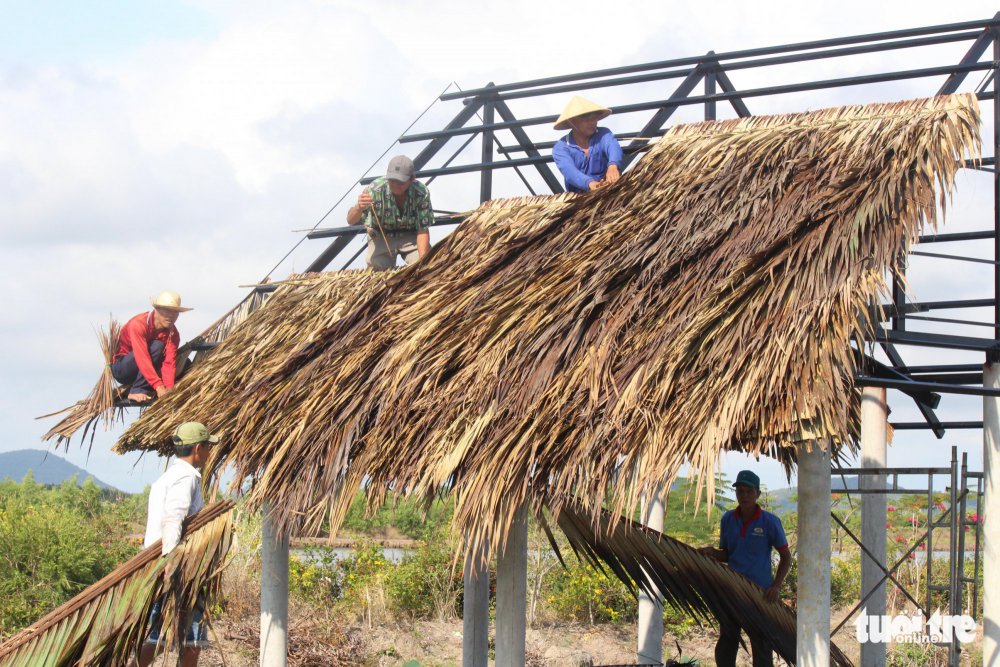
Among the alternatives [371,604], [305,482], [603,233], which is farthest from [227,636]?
[603,233]

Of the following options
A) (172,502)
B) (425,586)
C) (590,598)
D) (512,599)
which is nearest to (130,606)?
(172,502)

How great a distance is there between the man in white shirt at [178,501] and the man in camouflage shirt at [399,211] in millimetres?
2442

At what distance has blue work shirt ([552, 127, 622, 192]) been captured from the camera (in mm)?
8039

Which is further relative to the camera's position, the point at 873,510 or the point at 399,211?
the point at 399,211

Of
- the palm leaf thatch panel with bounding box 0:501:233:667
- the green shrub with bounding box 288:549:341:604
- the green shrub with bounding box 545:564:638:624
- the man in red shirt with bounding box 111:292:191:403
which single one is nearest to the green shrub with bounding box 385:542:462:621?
the green shrub with bounding box 288:549:341:604

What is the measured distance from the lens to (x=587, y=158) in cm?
817

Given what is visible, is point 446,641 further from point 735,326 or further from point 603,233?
point 735,326

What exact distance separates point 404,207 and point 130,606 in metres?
3.98

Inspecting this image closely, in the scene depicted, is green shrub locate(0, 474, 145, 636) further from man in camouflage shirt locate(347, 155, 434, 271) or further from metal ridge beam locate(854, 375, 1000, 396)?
metal ridge beam locate(854, 375, 1000, 396)

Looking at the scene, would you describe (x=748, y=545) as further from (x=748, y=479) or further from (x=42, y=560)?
(x=42, y=560)

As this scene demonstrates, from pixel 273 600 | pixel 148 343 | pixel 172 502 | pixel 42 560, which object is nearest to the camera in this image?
pixel 172 502

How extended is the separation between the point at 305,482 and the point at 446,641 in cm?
573

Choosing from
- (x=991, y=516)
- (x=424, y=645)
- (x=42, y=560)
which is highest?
→ (x=991, y=516)

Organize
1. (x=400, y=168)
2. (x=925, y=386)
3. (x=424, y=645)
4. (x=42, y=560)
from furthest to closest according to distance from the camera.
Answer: (x=424, y=645) → (x=42, y=560) → (x=400, y=168) → (x=925, y=386)
